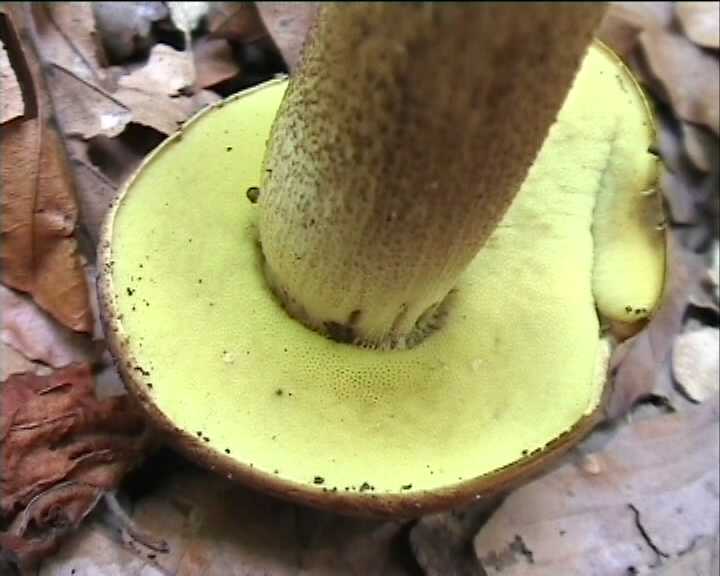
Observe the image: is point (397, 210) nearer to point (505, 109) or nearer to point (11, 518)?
point (505, 109)

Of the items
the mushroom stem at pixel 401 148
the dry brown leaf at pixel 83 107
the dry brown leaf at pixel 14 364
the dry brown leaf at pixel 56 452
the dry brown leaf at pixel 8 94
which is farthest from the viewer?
the dry brown leaf at pixel 83 107

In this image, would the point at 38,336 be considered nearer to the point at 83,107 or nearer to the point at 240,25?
the point at 83,107

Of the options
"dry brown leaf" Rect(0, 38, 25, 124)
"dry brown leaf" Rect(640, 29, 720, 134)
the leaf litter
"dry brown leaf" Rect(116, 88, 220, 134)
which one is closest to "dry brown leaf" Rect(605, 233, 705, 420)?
the leaf litter

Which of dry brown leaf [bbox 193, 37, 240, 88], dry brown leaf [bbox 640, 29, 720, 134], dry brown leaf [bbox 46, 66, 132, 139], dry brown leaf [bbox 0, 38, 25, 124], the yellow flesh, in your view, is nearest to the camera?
the yellow flesh

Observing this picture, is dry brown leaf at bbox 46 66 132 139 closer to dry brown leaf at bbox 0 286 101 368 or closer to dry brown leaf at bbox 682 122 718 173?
dry brown leaf at bbox 0 286 101 368

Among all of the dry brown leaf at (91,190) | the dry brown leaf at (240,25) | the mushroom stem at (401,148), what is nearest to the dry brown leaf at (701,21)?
the dry brown leaf at (240,25)

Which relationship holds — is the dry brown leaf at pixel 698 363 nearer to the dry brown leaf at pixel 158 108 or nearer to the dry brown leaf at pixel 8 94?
the dry brown leaf at pixel 158 108

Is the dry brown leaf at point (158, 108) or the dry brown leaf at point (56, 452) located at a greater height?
the dry brown leaf at point (158, 108)
